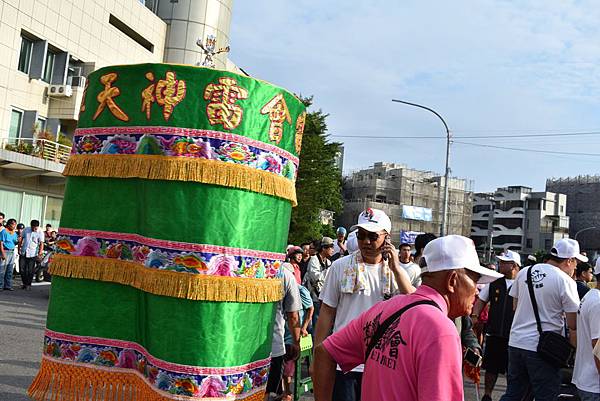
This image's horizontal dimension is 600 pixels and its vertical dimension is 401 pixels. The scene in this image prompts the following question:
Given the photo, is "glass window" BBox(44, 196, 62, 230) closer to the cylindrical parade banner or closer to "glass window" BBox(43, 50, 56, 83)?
"glass window" BBox(43, 50, 56, 83)

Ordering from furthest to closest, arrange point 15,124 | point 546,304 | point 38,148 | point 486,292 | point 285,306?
1. point 15,124
2. point 38,148
3. point 486,292
4. point 546,304
5. point 285,306

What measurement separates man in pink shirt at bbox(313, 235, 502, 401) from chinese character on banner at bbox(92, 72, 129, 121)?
6.80 ft

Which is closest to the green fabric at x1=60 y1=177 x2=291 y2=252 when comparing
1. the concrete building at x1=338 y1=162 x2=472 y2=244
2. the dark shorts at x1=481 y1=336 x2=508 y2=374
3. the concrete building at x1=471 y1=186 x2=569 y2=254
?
the dark shorts at x1=481 y1=336 x2=508 y2=374

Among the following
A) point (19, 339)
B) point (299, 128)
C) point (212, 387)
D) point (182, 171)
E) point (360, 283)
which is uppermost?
point (299, 128)

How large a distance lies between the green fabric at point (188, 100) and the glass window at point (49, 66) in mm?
24425

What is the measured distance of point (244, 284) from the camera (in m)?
3.61

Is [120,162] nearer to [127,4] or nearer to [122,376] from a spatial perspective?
[122,376]

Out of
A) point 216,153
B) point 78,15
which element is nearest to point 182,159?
point 216,153

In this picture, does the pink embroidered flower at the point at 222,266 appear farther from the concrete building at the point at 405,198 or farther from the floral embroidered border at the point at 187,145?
the concrete building at the point at 405,198

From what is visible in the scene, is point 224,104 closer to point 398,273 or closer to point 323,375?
point 398,273

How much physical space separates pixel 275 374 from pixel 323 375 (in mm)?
3233

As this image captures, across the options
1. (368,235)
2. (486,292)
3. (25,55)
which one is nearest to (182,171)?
(368,235)

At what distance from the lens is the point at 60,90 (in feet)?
82.7

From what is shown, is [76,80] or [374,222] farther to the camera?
[76,80]
